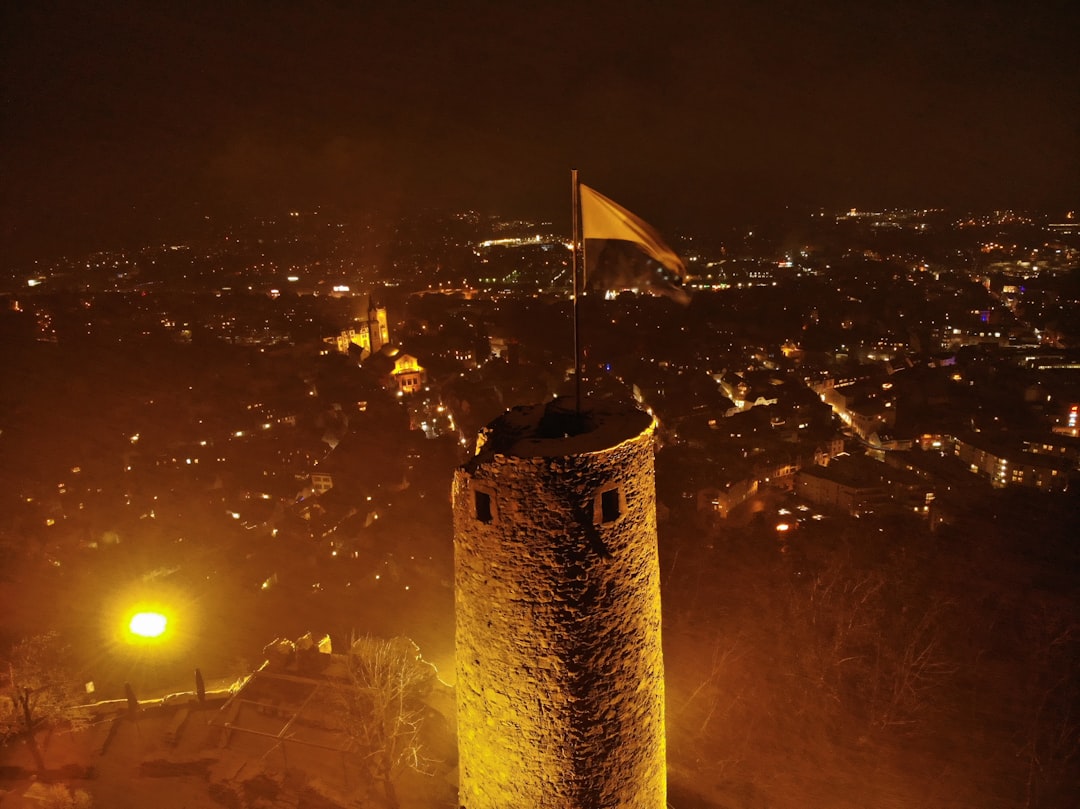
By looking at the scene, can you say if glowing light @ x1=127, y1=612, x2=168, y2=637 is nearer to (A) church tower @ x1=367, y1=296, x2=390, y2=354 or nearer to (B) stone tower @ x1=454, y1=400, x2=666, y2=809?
(B) stone tower @ x1=454, y1=400, x2=666, y2=809

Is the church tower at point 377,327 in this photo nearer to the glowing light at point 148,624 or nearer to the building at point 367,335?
the building at point 367,335

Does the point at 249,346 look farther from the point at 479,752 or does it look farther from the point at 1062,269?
the point at 1062,269

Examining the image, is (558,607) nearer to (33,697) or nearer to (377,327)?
(33,697)

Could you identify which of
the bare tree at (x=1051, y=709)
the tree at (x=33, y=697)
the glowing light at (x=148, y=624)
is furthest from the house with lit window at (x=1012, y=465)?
the tree at (x=33, y=697)

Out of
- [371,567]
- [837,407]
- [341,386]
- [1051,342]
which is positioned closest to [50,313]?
[341,386]

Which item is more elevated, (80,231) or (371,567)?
(80,231)

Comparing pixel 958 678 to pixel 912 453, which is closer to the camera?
pixel 958 678

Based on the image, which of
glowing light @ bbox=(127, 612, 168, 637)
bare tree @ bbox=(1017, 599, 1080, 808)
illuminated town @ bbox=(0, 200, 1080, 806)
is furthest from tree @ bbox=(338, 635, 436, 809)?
bare tree @ bbox=(1017, 599, 1080, 808)
